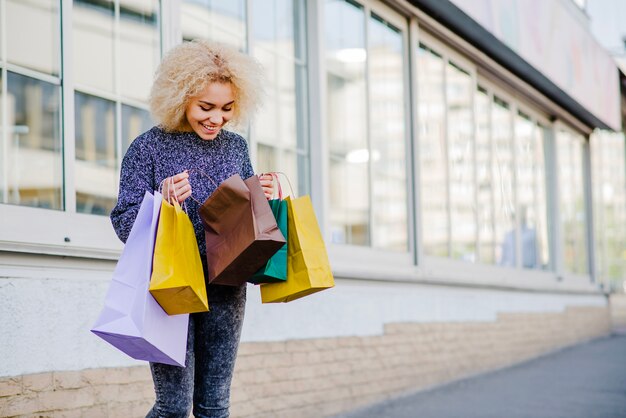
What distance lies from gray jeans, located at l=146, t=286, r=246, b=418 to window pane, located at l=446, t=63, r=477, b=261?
19.0 feet

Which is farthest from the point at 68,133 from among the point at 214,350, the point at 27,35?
the point at 214,350

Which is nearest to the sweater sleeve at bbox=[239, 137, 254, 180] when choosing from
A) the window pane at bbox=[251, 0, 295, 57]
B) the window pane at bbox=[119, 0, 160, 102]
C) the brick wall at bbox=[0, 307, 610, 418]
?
the brick wall at bbox=[0, 307, 610, 418]

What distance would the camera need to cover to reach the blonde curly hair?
289 centimetres

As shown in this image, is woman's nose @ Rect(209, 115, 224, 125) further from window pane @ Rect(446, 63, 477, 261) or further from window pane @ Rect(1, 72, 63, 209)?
window pane @ Rect(446, 63, 477, 261)

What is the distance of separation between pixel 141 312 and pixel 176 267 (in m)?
0.16

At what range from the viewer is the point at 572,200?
13.3 meters

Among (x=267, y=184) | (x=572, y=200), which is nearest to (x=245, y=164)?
(x=267, y=184)

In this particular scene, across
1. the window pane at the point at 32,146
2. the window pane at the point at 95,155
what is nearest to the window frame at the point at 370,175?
the window pane at the point at 95,155

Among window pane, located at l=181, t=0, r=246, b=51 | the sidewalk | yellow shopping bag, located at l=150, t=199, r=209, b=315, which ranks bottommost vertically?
the sidewalk

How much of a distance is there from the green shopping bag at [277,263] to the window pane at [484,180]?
6621mm

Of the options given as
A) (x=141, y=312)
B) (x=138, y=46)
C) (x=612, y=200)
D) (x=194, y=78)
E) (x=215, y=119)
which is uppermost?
(x=612, y=200)

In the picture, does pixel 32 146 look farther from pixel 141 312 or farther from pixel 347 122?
pixel 141 312

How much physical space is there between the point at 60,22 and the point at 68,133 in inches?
19.0

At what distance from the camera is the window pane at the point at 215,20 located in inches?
211
